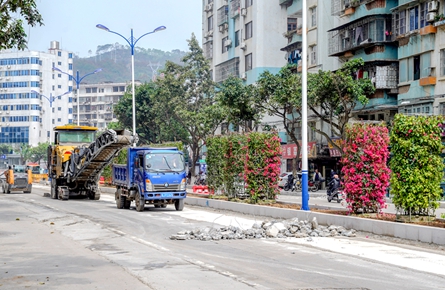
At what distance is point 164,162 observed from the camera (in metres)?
29.4

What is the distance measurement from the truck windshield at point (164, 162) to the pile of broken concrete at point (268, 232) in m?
10.3

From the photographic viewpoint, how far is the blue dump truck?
2894 cm

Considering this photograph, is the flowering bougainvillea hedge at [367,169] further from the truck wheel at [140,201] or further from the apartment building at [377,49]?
the apartment building at [377,49]

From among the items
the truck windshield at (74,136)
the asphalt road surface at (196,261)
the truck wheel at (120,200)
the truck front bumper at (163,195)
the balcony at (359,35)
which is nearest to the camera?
the asphalt road surface at (196,261)

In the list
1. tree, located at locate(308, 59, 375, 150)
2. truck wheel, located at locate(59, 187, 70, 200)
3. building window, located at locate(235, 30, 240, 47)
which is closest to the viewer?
truck wheel, located at locate(59, 187, 70, 200)

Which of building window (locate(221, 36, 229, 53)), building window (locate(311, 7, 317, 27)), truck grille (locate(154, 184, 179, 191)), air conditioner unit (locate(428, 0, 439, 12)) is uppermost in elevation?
building window (locate(221, 36, 229, 53))

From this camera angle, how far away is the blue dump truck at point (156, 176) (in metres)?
28.9

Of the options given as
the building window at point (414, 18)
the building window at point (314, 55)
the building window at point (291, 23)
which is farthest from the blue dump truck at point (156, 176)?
the building window at point (291, 23)

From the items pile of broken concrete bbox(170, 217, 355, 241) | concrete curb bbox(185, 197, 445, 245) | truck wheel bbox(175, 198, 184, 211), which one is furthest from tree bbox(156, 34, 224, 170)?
pile of broken concrete bbox(170, 217, 355, 241)

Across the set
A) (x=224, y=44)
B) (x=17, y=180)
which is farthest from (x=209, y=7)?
(x=17, y=180)

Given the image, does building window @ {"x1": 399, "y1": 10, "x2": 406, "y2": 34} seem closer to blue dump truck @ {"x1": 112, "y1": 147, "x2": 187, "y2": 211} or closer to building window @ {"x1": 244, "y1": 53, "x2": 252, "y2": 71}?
blue dump truck @ {"x1": 112, "y1": 147, "x2": 187, "y2": 211}

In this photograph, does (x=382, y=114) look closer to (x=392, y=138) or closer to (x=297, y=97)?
(x=297, y=97)

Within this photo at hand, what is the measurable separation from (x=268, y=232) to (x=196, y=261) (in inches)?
215

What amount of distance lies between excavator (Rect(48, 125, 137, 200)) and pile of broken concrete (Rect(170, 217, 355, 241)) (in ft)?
57.7
